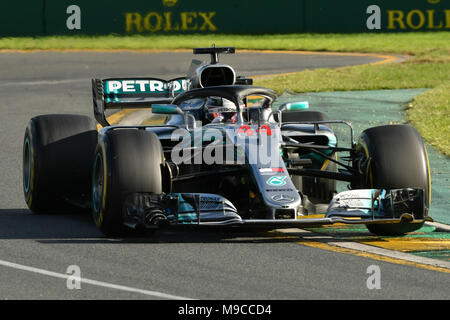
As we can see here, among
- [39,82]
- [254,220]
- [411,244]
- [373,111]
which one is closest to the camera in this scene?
[254,220]

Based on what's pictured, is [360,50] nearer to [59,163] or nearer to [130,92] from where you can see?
[130,92]

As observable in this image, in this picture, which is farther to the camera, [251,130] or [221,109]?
[221,109]

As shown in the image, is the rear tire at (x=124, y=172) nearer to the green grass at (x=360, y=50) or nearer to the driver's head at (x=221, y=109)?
the driver's head at (x=221, y=109)

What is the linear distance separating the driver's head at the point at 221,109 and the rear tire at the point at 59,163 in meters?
1.06

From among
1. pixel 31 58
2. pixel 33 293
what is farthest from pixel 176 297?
pixel 31 58

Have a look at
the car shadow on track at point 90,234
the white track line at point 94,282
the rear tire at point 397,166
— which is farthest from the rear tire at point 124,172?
the rear tire at point 397,166

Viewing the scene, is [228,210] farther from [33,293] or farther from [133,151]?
[33,293]

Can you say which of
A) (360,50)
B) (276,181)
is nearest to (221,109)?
(276,181)

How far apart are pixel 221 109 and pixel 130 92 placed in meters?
2.24

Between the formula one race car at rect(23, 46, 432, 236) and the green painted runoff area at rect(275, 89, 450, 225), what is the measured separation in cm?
129

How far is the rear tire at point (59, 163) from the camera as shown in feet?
31.9

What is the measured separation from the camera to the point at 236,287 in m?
7.00

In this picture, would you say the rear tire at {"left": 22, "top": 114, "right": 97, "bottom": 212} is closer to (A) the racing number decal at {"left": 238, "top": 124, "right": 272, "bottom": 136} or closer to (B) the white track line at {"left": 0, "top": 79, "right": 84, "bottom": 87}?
(A) the racing number decal at {"left": 238, "top": 124, "right": 272, "bottom": 136}

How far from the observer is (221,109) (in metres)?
9.78
